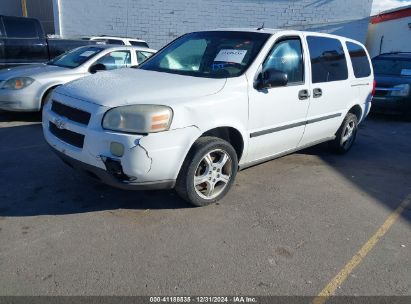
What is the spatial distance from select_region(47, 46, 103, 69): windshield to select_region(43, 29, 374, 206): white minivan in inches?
121

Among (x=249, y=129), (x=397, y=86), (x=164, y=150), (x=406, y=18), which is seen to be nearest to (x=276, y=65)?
(x=249, y=129)

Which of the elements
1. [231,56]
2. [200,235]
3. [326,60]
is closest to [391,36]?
[326,60]

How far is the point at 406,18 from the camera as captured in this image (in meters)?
18.0

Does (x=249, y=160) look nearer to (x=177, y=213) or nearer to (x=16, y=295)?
(x=177, y=213)

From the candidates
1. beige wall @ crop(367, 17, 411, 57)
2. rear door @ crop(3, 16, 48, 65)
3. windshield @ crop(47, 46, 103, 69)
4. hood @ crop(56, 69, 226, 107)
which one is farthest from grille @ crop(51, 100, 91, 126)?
beige wall @ crop(367, 17, 411, 57)

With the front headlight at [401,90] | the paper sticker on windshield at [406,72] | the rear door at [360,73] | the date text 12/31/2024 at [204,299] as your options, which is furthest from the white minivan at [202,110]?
the paper sticker on windshield at [406,72]

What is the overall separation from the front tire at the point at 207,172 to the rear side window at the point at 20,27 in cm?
654

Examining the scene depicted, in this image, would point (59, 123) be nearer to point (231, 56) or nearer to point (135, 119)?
point (135, 119)

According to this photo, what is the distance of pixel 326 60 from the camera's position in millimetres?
4984

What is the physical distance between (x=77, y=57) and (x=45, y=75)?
95 centimetres

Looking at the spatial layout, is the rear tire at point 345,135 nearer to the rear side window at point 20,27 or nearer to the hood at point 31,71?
the hood at point 31,71

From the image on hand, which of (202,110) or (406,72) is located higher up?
(202,110)

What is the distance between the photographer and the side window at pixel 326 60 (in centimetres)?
473

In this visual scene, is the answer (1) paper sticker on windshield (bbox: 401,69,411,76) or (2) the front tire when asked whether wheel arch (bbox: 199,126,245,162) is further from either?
(1) paper sticker on windshield (bbox: 401,69,411,76)
